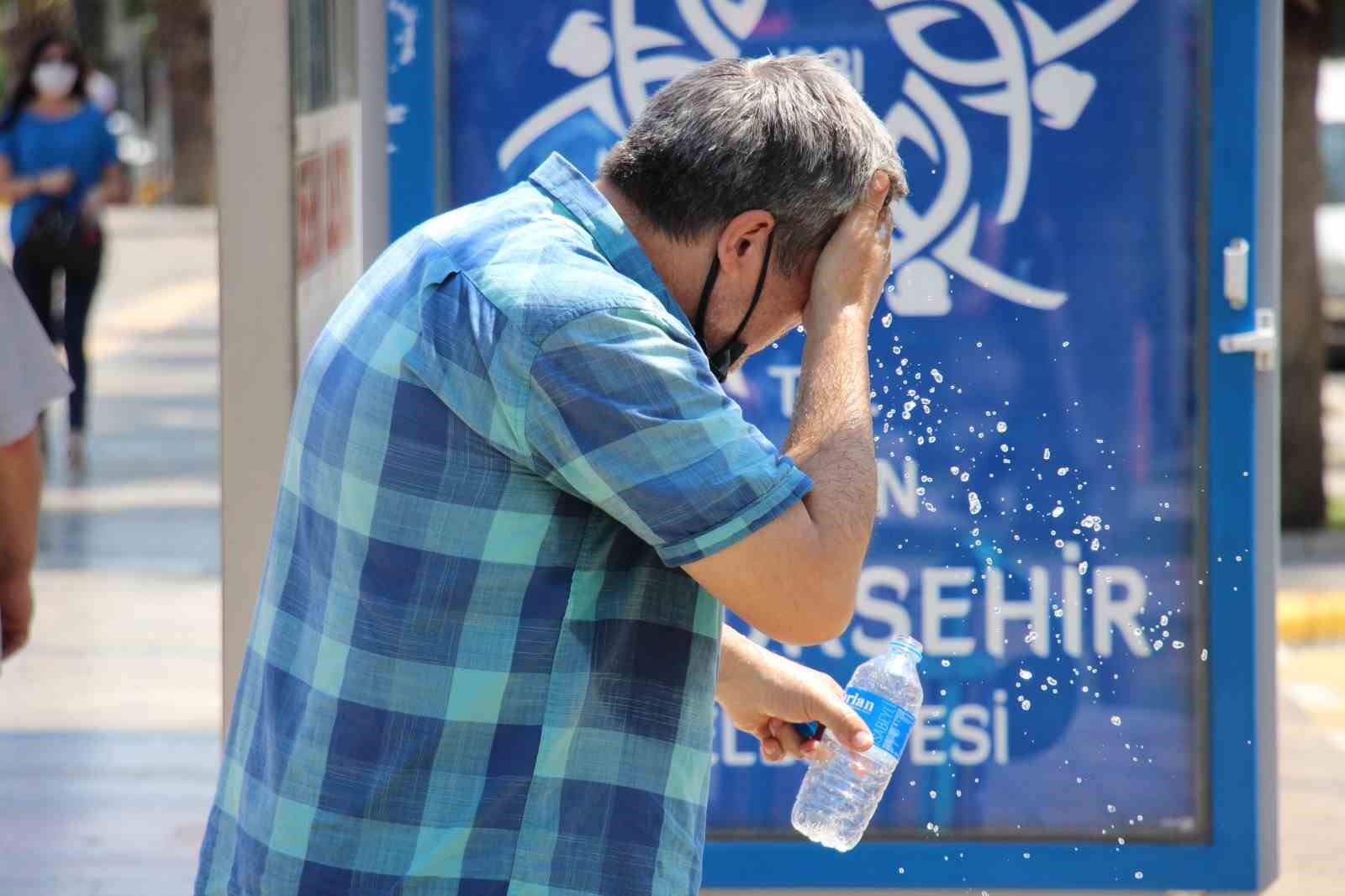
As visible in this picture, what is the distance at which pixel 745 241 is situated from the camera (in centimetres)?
201

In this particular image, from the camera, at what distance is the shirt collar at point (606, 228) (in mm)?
1968

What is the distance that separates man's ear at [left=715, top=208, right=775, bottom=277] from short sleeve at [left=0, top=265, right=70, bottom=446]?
1565 mm

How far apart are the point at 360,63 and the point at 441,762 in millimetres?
2076

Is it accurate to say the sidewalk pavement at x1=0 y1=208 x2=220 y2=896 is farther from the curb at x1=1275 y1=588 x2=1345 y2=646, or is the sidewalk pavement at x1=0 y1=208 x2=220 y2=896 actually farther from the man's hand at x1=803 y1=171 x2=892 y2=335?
the curb at x1=1275 y1=588 x2=1345 y2=646

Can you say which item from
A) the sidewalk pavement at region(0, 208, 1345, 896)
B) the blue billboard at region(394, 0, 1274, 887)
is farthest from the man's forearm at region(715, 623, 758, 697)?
the sidewalk pavement at region(0, 208, 1345, 896)

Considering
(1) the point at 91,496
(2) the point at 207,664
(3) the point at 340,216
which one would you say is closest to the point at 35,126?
(1) the point at 91,496

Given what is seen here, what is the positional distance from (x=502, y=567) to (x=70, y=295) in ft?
27.1

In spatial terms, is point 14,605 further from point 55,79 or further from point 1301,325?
point 1301,325

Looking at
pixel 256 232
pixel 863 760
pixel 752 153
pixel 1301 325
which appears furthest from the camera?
pixel 1301 325

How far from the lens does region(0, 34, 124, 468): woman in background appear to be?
9.50 meters

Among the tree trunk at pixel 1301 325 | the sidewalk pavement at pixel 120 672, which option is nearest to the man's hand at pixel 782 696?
the sidewalk pavement at pixel 120 672

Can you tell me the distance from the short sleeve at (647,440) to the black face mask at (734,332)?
6.0 inches

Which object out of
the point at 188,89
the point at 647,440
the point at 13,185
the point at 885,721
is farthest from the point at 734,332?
the point at 188,89

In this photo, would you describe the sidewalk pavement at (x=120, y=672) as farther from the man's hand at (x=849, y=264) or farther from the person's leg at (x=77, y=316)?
the man's hand at (x=849, y=264)
